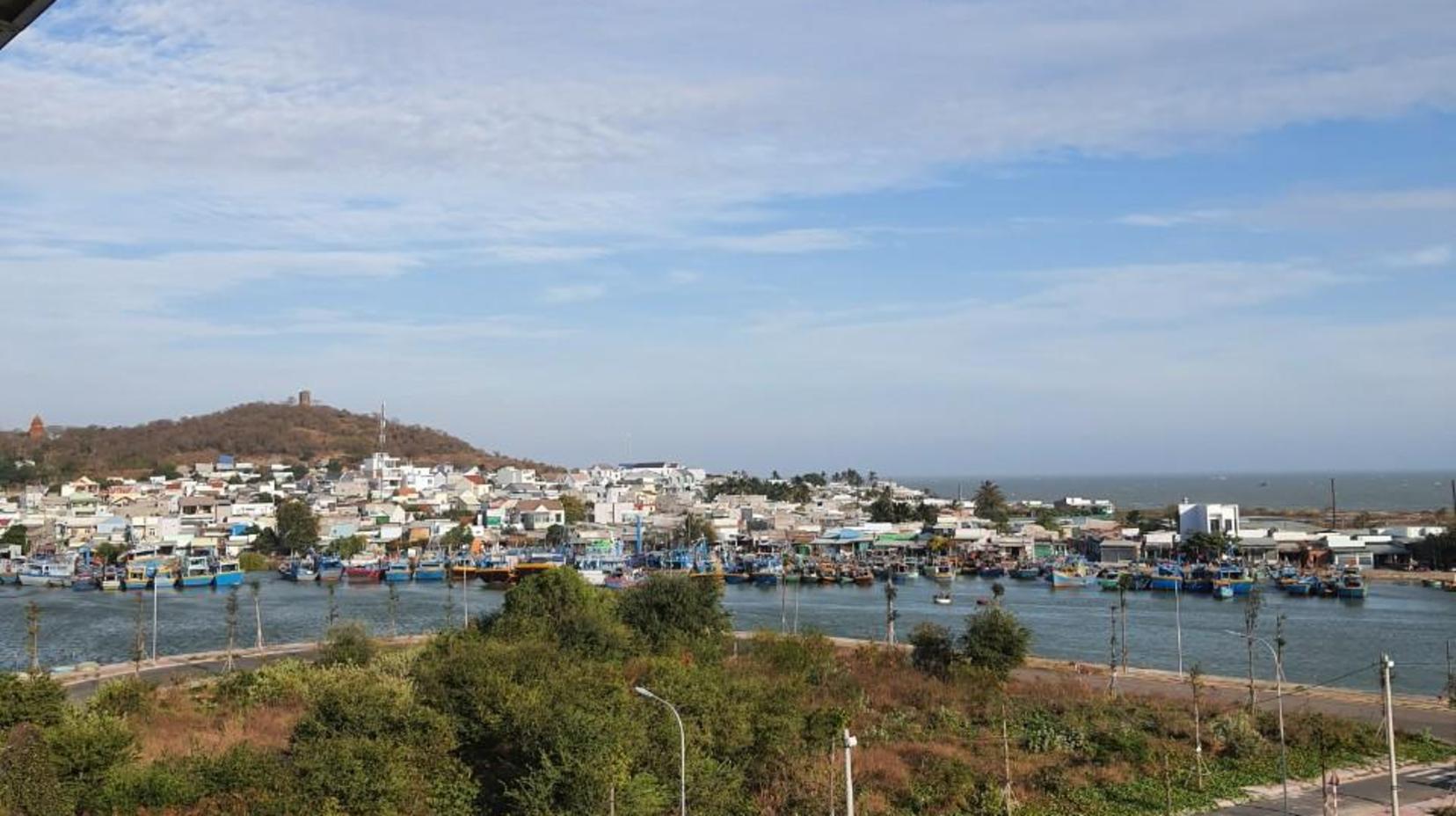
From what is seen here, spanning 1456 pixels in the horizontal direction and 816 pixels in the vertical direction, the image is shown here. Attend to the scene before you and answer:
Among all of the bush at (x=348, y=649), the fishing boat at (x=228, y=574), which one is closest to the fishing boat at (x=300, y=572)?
the fishing boat at (x=228, y=574)

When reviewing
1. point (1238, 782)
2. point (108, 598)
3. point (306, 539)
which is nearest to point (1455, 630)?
point (1238, 782)

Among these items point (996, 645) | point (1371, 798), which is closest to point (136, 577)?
point (996, 645)

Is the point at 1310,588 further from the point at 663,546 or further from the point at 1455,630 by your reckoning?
the point at 663,546

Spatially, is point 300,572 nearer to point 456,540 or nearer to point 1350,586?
point 456,540

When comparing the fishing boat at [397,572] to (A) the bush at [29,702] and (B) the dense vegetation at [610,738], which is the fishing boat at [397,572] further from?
(A) the bush at [29,702]

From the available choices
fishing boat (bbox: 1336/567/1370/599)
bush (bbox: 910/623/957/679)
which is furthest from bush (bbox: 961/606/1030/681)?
fishing boat (bbox: 1336/567/1370/599)
